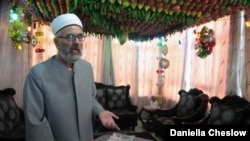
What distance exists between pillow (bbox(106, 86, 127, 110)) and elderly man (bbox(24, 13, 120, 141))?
4.15 meters

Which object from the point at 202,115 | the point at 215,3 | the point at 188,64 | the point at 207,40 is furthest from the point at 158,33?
the point at 188,64

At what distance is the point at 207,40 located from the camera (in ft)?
12.0

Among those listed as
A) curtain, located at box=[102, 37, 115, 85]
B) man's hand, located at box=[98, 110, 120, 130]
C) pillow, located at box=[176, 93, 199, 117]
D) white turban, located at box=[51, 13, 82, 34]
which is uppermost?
white turban, located at box=[51, 13, 82, 34]

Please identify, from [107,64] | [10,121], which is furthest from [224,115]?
[10,121]

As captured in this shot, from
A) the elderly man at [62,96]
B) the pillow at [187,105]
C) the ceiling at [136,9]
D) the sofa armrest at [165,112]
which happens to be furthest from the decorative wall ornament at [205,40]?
the elderly man at [62,96]

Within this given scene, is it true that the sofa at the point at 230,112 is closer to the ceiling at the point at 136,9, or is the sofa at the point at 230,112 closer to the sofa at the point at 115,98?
the sofa at the point at 115,98

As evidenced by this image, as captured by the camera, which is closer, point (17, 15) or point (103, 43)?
point (17, 15)

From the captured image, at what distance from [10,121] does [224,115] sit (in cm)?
339

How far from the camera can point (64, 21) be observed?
4.99 ft

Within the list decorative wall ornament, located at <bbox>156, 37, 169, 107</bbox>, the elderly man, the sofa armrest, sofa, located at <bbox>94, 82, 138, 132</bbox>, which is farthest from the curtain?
the elderly man

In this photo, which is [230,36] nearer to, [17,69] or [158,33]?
[158,33]

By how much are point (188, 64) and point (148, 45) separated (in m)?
1.27

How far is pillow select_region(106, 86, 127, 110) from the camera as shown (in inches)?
235

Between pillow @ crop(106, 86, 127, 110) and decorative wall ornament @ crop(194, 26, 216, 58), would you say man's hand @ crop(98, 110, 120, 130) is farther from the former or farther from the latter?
pillow @ crop(106, 86, 127, 110)
